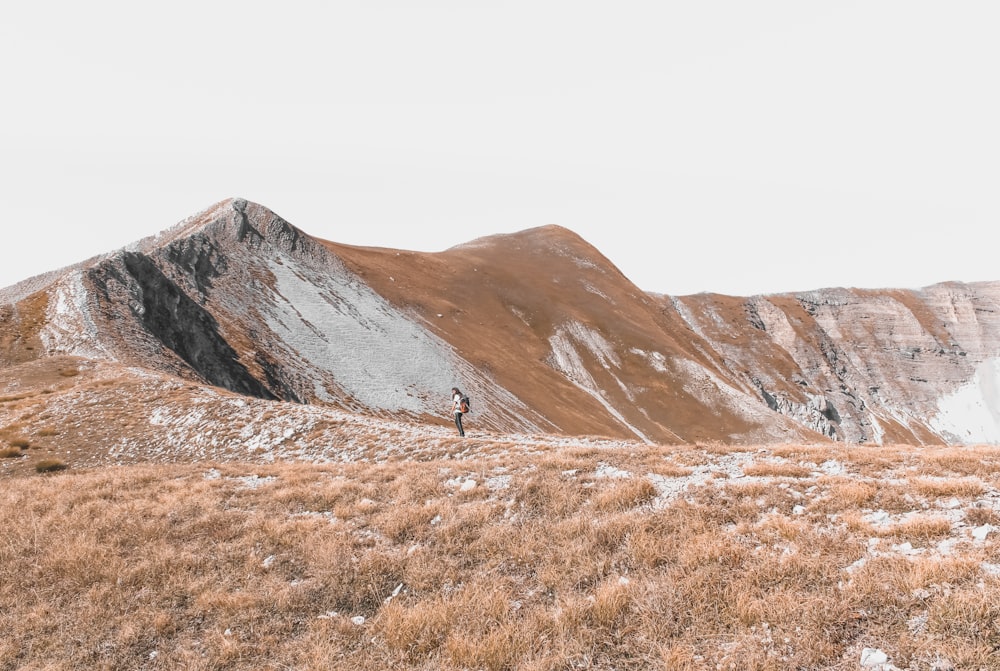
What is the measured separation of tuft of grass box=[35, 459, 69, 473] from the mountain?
8.46 meters

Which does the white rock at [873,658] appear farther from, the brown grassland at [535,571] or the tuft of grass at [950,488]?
the tuft of grass at [950,488]

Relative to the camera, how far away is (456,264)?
128 metres

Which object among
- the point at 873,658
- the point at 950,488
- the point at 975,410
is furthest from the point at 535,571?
the point at 975,410

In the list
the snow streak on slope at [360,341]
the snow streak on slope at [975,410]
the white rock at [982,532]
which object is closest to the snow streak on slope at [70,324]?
the snow streak on slope at [360,341]

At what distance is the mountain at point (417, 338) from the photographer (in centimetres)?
3884

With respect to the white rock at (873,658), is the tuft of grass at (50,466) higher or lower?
lower

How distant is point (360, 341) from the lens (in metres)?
65.6

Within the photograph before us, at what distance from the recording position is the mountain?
3884 centimetres

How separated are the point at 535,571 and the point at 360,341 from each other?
59513 millimetres

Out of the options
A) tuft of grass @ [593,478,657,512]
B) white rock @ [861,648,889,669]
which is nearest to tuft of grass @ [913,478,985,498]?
tuft of grass @ [593,478,657,512]

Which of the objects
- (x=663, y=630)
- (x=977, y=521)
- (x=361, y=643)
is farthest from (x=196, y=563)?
(x=977, y=521)

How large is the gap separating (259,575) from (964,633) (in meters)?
10.6

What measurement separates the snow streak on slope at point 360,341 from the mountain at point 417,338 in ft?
0.89

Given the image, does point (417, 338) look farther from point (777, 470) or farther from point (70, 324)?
point (777, 470)
